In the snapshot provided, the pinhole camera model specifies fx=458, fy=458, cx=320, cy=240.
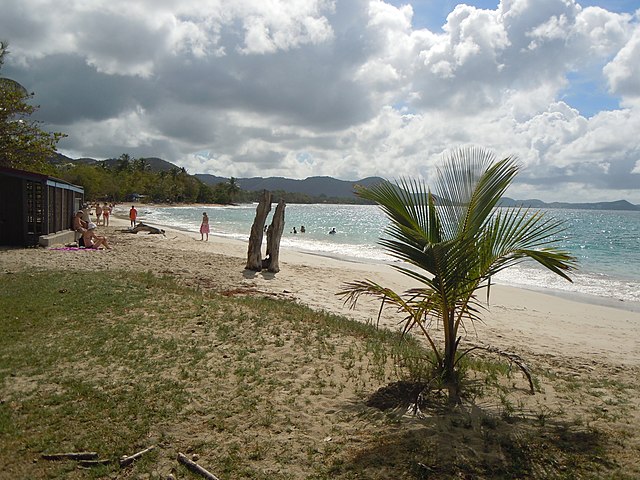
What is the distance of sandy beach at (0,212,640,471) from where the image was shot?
4.61m

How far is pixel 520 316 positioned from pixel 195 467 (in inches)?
394

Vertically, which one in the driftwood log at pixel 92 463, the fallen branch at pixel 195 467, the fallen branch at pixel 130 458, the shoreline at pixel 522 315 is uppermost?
the fallen branch at pixel 195 467

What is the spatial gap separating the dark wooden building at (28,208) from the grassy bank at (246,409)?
869cm

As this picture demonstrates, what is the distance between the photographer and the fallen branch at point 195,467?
319cm

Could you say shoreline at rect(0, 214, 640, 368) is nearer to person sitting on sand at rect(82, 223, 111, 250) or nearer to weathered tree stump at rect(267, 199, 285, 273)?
weathered tree stump at rect(267, 199, 285, 273)

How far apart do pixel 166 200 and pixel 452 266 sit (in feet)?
377

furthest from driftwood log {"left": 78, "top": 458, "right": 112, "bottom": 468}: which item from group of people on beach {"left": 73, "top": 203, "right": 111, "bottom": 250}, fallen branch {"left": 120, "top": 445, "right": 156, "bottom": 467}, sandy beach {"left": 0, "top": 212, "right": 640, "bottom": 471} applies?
group of people on beach {"left": 73, "top": 203, "right": 111, "bottom": 250}

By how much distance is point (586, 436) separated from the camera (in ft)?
11.6

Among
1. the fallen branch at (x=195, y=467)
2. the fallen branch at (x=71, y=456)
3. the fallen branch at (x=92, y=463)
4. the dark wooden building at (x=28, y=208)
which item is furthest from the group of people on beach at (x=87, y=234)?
the fallen branch at (x=195, y=467)

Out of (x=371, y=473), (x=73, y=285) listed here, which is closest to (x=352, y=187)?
(x=371, y=473)

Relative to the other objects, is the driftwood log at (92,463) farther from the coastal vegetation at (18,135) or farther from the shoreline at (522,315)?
the coastal vegetation at (18,135)

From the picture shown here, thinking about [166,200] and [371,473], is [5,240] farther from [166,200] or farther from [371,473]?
[166,200]

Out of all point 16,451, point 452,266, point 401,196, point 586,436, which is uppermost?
point 401,196

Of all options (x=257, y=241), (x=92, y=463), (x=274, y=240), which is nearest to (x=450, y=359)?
(x=92, y=463)
